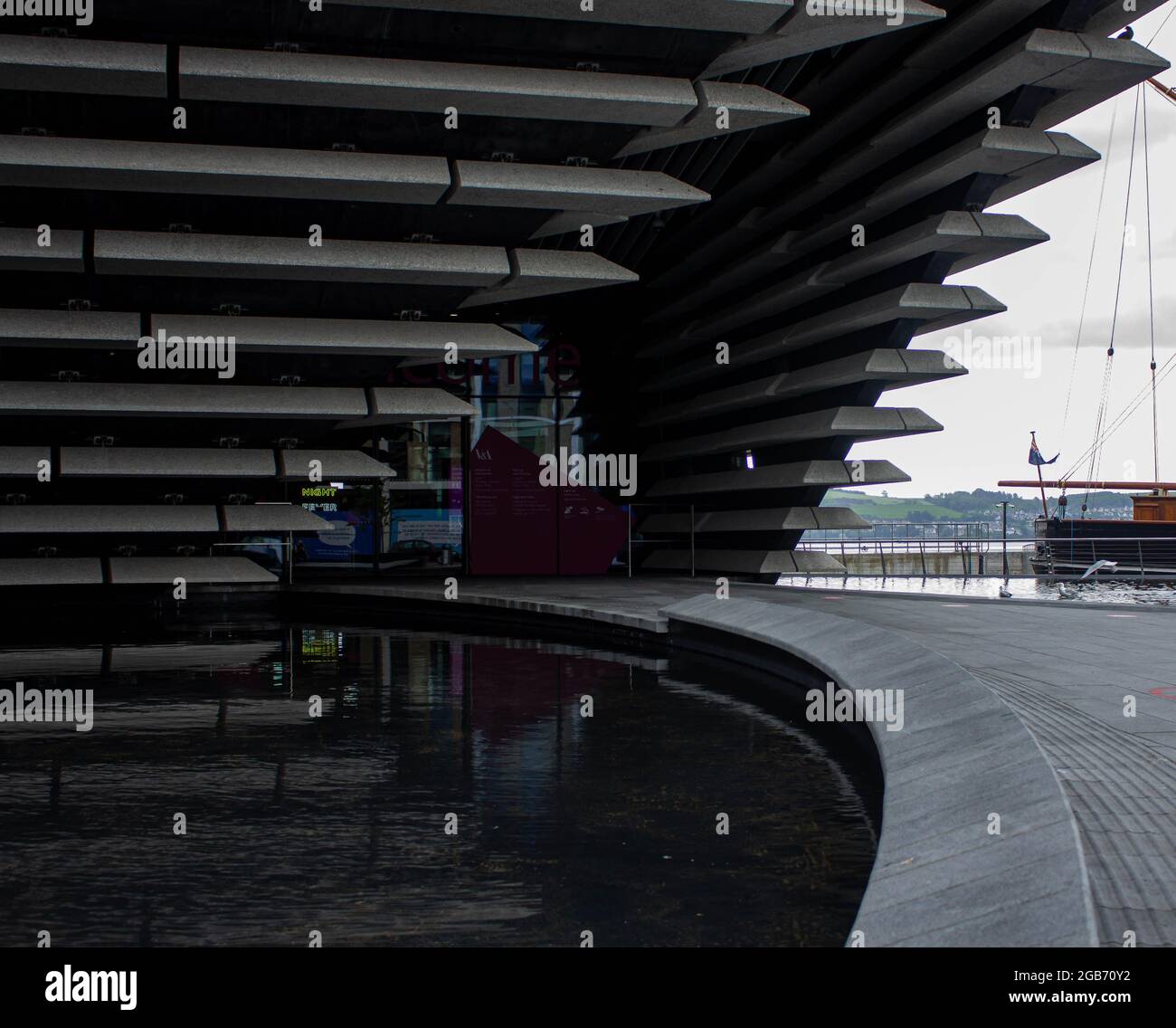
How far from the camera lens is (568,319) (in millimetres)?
25406

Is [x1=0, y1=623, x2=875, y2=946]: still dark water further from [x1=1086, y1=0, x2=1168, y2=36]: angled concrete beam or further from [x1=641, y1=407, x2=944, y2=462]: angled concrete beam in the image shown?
[x1=1086, y1=0, x2=1168, y2=36]: angled concrete beam

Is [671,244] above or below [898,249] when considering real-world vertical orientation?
above

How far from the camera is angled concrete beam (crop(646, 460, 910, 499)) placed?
18422 millimetres

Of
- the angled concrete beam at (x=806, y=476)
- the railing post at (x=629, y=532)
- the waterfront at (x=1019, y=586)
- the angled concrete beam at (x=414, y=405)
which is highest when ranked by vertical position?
the angled concrete beam at (x=414, y=405)

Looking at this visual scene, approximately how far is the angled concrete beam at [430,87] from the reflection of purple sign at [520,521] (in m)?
13.0

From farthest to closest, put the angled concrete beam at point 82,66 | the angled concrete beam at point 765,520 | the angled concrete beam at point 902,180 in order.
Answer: the angled concrete beam at point 765,520, the angled concrete beam at point 902,180, the angled concrete beam at point 82,66

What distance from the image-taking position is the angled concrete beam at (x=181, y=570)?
1834 cm

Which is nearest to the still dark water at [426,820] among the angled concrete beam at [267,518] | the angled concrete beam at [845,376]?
the angled concrete beam at [845,376]

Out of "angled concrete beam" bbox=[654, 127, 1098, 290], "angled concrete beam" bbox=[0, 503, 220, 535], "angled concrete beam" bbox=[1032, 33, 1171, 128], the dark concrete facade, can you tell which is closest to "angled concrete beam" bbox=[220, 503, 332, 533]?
the dark concrete facade

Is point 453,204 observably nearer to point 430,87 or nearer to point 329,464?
point 430,87

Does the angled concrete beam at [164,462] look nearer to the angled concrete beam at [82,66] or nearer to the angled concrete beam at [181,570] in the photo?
the angled concrete beam at [181,570]

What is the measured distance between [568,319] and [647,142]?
11.8 m

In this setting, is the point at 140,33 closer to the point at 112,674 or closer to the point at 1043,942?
the point at 112,674
